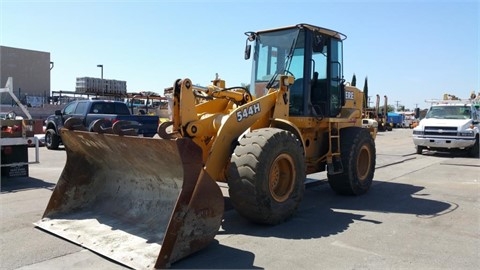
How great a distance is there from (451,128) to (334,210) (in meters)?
11.1

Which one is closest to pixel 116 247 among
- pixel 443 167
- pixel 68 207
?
pixel 68 207

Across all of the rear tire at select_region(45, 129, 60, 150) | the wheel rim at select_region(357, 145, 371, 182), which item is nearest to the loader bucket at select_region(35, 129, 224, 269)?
the wheel rim at select_region(357, 145, 371, 182)

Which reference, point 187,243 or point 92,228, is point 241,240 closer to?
point 187,243

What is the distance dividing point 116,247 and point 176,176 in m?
1.09

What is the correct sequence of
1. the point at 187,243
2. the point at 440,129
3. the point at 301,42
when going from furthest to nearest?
1. the point at 440,129
2. the point at 301,42
3. the point at 187,243

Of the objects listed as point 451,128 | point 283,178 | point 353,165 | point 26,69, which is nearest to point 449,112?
point 451,128

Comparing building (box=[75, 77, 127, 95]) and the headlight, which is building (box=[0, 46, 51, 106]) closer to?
building (box=[75, 77, 127, 95])

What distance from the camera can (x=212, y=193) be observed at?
466 centimetres

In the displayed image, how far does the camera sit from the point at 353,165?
7.93m

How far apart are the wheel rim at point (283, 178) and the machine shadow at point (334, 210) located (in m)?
0.40

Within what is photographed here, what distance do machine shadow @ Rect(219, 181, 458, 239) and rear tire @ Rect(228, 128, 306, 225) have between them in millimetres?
232

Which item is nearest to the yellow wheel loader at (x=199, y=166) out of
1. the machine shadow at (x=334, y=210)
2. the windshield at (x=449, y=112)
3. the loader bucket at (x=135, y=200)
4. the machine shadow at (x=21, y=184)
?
the loader bucket at (x=135, y=200)

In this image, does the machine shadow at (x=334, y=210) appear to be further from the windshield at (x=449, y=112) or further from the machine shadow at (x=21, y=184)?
the windshield at (x=449, y=112)

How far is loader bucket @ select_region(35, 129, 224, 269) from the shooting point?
4469 mm
